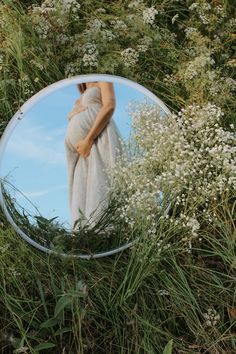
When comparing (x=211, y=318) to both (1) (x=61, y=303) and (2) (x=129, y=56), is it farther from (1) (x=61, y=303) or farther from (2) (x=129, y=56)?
(2) (x=129, y=56)

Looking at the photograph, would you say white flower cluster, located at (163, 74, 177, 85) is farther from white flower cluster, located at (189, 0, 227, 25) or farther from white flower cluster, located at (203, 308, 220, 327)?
white flower cluster, located at (203, 308, 220, 327)

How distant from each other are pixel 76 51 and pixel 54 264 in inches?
35.4

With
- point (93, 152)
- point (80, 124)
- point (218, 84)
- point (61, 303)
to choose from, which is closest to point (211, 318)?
point (61, 303)

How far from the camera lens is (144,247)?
2516mm

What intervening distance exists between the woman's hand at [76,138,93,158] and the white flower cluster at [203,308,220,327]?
29.6 inches

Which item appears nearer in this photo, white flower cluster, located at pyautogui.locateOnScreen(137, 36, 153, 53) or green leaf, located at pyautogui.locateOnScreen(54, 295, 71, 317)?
green leaf, located at pyautogui.locateOnScreen(54, 295, 71, 317)

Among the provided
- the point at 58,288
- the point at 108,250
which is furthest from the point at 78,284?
the point at 108,250

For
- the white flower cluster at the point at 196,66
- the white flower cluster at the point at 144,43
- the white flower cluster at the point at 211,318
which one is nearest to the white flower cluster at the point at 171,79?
the white flower cluster at the point at 196,66

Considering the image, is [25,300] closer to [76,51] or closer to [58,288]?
[58,288]

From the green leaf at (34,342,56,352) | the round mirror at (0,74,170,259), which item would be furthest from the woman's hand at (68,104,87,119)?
the green leaf at (34,342,56,352)

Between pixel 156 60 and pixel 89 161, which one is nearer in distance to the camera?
pixel 89 161

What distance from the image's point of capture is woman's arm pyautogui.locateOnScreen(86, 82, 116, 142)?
2.65 meters

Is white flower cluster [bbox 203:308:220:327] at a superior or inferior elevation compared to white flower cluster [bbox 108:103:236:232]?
inferior

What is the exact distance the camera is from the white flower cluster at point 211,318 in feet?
8.29
